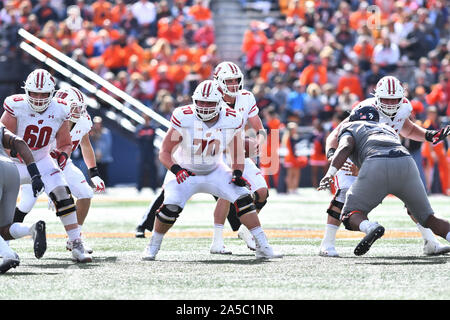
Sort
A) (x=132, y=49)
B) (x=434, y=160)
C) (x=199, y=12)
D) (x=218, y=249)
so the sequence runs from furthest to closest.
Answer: (x=199, y=12) < (x=132, y=49) < (x=434, y=160) < (x=218, y=249)

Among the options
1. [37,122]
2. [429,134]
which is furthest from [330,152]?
[37,122]

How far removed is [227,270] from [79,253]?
4.81 ft

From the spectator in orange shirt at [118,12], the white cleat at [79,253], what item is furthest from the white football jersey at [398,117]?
the spectator in orange shirt at [118,12]

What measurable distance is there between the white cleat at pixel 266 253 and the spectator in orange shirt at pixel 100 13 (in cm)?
1316

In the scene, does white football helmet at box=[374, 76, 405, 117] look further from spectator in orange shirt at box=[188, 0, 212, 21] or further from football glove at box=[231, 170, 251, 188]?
spectator in orange shirt at box=[188, 0, 212, 21]

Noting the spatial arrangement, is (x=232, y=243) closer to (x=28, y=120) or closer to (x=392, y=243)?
(x=392, y=243)

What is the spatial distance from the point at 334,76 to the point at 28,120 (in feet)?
39.0

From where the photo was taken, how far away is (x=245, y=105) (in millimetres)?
9562

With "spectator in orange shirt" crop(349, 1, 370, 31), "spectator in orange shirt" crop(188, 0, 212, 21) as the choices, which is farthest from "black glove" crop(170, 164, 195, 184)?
"spectator in orange shirt" crop(349, 1, 370, 31)

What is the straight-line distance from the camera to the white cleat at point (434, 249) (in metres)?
8.48

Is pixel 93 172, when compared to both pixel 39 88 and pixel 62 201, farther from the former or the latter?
pixel 39 88

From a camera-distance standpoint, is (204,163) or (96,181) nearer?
(204,163)
